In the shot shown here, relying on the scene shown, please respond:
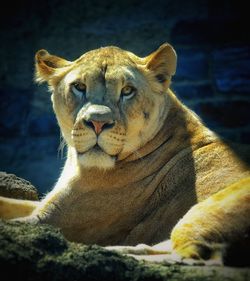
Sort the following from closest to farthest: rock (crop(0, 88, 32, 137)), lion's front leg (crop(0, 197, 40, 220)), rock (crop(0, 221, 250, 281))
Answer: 1. rock (crop(0, 221, 250, 281))
2. lion's front leg (crop(0, 197, 40, 220))
3. rock (crop(0, 88, 32, 137))

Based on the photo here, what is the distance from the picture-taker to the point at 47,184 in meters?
7.59

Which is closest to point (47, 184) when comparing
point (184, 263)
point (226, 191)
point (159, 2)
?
point (159, 2)

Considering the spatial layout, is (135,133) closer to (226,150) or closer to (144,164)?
(144,164)

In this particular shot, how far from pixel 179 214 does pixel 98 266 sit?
145 centimetres

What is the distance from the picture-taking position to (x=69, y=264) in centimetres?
264

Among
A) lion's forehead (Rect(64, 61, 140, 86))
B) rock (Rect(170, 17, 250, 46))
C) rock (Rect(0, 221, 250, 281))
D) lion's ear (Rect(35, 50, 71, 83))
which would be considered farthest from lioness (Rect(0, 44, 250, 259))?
rock (Rect(170, 17, 250, 46))

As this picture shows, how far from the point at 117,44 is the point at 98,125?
12.7 ft

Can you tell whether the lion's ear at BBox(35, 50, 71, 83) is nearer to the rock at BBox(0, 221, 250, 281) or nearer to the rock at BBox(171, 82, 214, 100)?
the rock at BBox(0, 221, 250, 281)

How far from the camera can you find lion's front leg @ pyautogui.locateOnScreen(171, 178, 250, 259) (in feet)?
10.6

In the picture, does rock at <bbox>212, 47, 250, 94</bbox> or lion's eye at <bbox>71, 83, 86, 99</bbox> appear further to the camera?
rock at <bbox>212, 47, 250, 94</bbox>

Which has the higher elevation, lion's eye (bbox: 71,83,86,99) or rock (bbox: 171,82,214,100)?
lion's eye (bbox: 71,83,86,99)

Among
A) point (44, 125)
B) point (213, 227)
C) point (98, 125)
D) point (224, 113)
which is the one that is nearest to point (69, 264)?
point (213, 227)

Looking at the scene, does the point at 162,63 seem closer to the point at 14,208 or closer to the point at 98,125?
the point at 98,125

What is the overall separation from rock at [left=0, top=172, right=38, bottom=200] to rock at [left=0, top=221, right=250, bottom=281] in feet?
5.92
